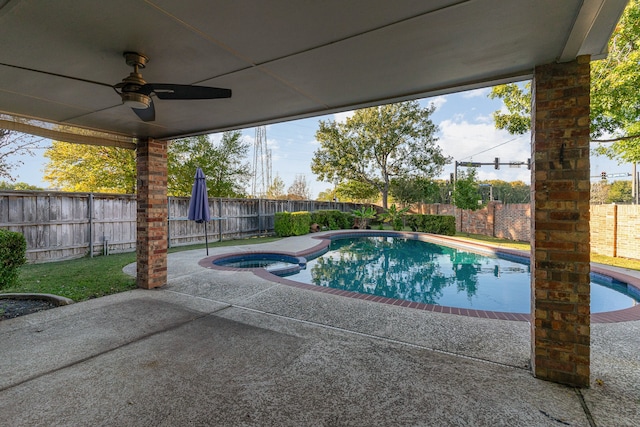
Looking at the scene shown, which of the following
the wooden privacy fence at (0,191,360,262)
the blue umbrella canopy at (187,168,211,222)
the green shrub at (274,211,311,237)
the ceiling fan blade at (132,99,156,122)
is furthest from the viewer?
the green shrub at (274,211,311,237)

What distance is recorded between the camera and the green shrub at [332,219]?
15438mm

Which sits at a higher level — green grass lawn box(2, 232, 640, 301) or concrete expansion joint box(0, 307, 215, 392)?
green grass lawn box(2, 232, 640, 301)

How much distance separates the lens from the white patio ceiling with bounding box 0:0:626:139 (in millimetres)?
1695

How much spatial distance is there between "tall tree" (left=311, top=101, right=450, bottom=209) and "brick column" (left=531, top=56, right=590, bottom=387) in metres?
18.7

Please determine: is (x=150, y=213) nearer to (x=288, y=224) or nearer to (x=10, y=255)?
(x=10, y=255)

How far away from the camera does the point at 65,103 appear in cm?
327

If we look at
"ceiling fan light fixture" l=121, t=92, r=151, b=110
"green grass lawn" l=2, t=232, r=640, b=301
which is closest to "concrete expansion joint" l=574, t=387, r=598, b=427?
"ceiling fan light fixture" l=121, t=92, r=151, b=110

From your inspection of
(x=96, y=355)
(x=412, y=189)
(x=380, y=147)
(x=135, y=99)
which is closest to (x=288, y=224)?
(x=96, y=355)

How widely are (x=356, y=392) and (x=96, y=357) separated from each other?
2336 mm

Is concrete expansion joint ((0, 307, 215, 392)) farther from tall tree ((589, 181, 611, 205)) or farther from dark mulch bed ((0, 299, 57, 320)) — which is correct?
tall tree ((589, 181, 611, 205))

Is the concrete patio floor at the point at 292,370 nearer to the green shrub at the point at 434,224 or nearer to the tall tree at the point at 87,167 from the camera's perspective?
the green shrub at the point at 434,224

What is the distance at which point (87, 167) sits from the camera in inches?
558

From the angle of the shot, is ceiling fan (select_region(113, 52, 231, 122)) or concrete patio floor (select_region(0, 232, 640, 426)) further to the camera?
ceiling fan (select_region(113, 52, 231, 122))

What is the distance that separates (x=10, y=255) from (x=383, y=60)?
5.22m
